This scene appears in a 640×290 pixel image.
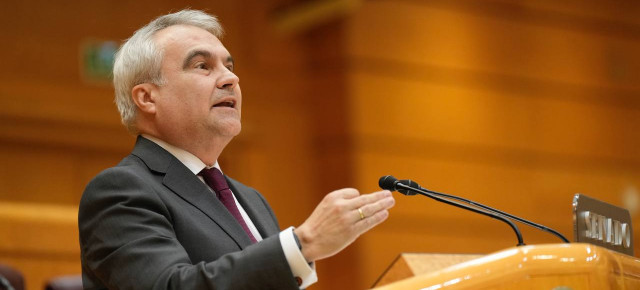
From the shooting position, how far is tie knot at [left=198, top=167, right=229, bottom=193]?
6.74 ft

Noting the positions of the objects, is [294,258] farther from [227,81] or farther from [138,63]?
[138,63]

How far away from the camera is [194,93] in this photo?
2.09 meters

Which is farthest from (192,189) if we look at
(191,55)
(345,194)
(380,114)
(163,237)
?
(380,114)

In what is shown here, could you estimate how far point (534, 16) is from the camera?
6.11 m

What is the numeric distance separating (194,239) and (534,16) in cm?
473

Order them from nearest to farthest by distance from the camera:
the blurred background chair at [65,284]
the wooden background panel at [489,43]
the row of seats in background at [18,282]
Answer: the row of seats in background at [18,282]
the blurred background chair at [65,284]
the wooden background panel at [489,43]

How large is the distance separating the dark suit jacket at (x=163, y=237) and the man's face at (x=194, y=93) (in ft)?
0.26

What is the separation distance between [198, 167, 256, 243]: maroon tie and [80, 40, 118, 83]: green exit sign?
2.83 metres

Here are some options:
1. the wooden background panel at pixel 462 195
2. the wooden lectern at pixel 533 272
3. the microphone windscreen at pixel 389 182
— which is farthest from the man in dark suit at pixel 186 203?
the wooden background panel at pixel 462 195

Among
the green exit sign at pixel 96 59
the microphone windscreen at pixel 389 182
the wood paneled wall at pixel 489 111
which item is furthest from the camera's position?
the wood paneled wall at pixel 489 111

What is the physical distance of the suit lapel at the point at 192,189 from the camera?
6.25 feet

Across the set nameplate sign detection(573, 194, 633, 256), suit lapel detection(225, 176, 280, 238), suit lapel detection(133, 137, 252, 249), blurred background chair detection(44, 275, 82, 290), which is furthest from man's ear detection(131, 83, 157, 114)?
nameplate sign detection(573, 194, 633, 256)

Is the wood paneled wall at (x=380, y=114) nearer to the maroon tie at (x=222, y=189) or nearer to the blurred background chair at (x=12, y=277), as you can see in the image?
the blurred background chair at (x=12, y=277)

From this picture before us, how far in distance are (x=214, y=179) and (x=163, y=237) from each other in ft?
1.18
